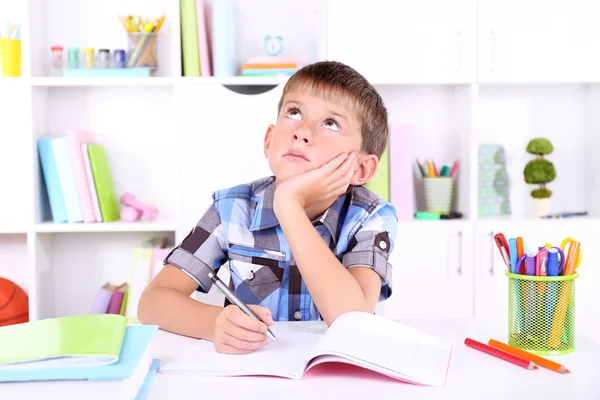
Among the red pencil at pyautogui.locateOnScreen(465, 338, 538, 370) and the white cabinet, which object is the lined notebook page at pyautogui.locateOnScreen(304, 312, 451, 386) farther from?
the white cabinet

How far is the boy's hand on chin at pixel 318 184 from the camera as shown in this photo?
1.29 meters

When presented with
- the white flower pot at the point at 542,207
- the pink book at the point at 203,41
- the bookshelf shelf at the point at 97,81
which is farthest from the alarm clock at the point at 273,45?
the white flower pot at the point at 542,207

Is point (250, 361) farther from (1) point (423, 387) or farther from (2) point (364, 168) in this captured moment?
(2) point (364, 168)

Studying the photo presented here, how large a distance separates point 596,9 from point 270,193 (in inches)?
67.8

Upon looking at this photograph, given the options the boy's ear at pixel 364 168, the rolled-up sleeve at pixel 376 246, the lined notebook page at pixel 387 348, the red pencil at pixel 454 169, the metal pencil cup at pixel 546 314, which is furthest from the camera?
the red pencil at pixel 454 169

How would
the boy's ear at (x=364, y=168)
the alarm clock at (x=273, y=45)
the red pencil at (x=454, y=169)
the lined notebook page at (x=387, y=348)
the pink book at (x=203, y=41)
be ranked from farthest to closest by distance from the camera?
the red pencil at (x=454, y=169) → the alarm clock at (x=273, y=45) → the pink book at (x=203, y=41) → the boy's ear at (x=364, y=168) → the lined notebook page at (x=387, y=348)

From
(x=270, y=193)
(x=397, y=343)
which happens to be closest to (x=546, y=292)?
(x=397, y=343)

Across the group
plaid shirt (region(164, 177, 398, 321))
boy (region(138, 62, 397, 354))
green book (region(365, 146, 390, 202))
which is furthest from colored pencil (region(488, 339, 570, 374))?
green book (region(365, 146, 390, 202))

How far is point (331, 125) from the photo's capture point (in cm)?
140

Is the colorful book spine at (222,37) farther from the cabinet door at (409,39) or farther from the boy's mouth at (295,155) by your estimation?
the boy's mouth at (295,155)

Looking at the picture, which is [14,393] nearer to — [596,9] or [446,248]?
[446,248]

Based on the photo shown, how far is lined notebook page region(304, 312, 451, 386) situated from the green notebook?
251mm

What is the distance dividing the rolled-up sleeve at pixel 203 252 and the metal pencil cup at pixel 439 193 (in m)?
1.36

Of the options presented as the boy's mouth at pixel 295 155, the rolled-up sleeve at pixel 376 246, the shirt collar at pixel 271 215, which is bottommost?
the rolled-up sleeve at pixel 376 246
